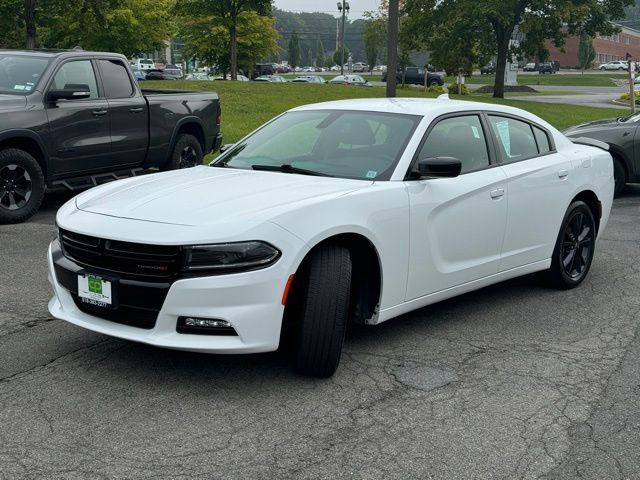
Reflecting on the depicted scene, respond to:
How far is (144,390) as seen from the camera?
14.2 feet

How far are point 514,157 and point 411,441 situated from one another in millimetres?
2975

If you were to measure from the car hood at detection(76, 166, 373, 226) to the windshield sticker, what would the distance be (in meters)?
1.58

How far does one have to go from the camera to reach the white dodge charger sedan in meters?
4.16

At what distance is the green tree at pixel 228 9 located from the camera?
33969 mm

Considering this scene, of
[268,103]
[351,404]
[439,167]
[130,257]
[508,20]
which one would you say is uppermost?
[508,20]

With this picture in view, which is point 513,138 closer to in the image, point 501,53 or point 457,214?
point 457,214

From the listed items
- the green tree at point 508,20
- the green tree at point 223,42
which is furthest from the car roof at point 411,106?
the green tree at point 223,42

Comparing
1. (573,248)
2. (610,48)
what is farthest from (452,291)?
(610,48)

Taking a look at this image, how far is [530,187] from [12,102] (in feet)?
18.8

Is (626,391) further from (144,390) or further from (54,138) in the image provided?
(54,138)

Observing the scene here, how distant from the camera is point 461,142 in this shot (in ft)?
18.9

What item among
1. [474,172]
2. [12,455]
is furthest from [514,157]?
[12,455]

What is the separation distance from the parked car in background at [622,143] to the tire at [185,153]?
16.9 feet

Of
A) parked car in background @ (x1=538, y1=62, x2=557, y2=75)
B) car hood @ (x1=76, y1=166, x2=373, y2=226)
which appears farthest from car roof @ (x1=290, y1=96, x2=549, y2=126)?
parked car in background @ (x1=538, y1=62, x2=557, y2=75)
